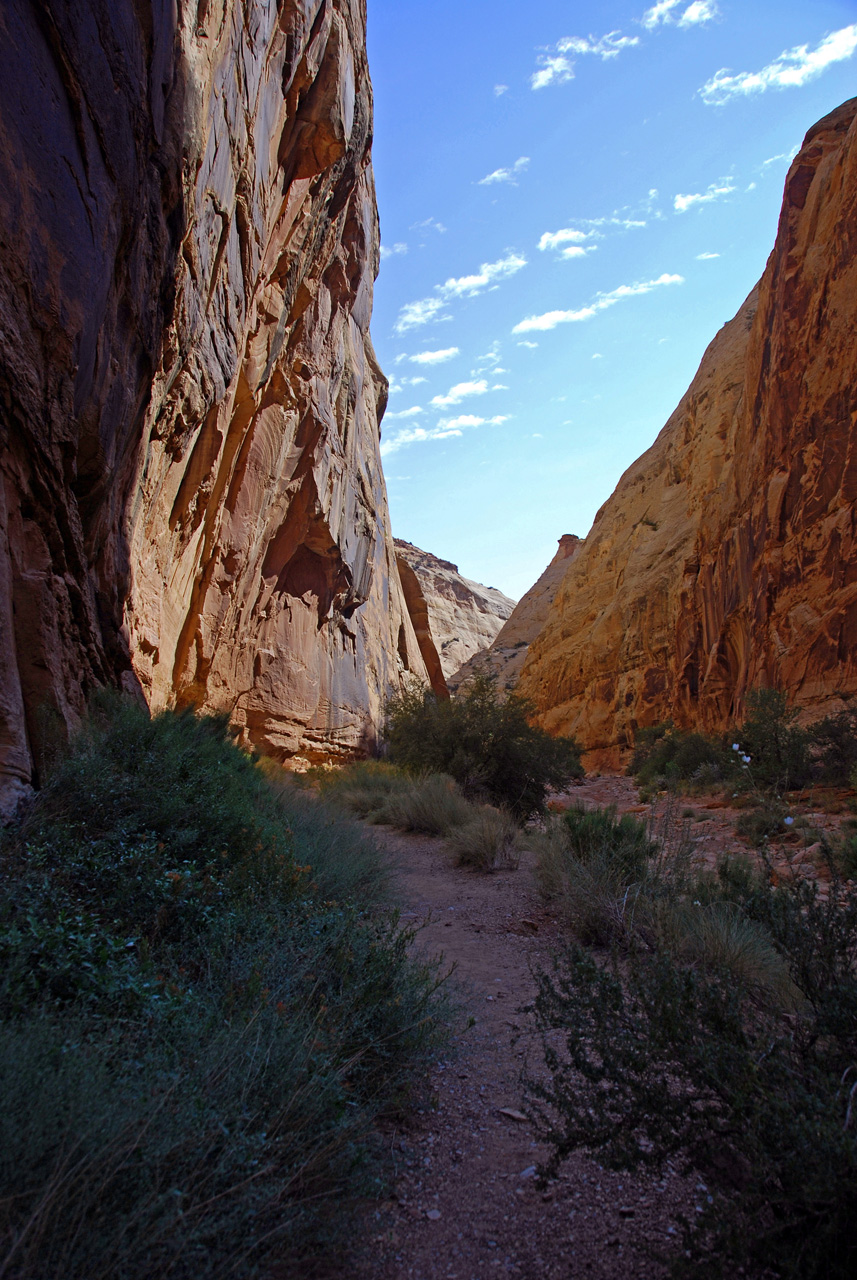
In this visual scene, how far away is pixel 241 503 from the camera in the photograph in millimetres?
14758

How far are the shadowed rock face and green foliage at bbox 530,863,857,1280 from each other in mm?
3609

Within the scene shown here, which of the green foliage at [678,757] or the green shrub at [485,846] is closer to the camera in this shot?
the green shrub at [485,846]

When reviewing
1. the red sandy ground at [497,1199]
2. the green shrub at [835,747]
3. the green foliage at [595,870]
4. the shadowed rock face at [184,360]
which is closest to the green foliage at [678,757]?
the green shrub at [835,747]

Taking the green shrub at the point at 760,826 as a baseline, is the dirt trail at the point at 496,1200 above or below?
above

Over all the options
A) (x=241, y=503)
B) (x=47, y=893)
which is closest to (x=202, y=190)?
(x=241, y=503)

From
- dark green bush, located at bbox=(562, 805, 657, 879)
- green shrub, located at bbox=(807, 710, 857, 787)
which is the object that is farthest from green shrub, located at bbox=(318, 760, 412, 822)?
green shrub, located at bbox=(807, 710, 857, 787)

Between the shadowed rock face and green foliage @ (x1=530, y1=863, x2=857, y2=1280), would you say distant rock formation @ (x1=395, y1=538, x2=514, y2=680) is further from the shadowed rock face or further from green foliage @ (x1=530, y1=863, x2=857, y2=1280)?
green foliage @ (x1=530, y1=863, x2=857, y2=1280)

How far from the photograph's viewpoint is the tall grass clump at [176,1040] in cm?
141

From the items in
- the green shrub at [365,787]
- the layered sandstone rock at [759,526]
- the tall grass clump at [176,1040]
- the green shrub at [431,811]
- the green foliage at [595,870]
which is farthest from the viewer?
the layered sandstone rock at [759,526]

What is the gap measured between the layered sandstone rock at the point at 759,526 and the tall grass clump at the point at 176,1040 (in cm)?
1765

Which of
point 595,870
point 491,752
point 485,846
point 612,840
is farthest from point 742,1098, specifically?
point 491,752

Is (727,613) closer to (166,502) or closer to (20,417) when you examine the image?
→ (166,502)

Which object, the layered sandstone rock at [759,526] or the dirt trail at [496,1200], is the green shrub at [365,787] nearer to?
the dirt trail at [496,1200]

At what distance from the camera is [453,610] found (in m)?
73.1
